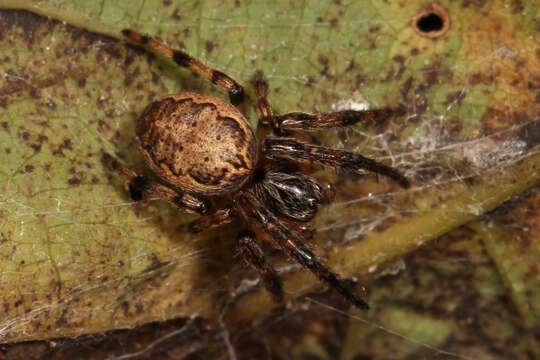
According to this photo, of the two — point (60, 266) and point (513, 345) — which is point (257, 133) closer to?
point (60, 266)

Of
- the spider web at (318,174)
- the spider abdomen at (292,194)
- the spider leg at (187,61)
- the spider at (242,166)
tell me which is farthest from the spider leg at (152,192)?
the spider leg at (187,61)

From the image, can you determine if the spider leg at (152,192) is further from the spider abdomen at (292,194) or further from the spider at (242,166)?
the spider abdomen at (292,194)

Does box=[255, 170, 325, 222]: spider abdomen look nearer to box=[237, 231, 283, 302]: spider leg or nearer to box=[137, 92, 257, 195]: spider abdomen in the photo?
box=[237, 231, 283, 302]: spider leg

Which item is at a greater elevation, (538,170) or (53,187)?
(538,170)

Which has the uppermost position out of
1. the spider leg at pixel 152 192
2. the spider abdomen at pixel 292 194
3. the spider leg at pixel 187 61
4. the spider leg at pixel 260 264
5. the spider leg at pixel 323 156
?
the spider leg at pixel 187 61

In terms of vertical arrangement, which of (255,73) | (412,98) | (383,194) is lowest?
(383,194)

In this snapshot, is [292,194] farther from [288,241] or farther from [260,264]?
[260,264]


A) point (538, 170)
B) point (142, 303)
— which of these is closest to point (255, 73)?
point (142, 303)
